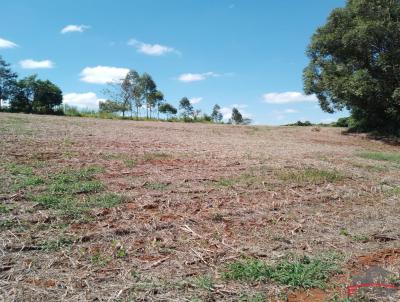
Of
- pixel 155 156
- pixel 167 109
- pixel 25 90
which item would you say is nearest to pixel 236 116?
pixel 167 109

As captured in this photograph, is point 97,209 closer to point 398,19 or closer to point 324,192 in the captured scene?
point 324,192

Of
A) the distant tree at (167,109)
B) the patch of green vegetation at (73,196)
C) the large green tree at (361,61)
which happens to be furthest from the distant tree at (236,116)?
the patch of green vegetation at (73,196)

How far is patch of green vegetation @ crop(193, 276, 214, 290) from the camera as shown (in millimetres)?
2729

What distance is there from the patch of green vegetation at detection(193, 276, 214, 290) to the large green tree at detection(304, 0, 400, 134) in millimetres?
14109

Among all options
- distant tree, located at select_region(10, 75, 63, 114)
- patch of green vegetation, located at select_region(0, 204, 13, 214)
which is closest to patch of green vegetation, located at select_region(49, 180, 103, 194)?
patch of green vegetation, located at select_region(0, 204, 13, 214)

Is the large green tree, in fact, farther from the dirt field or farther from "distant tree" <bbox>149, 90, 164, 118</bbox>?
"distant tree" <bbox>149, 90, 164, 118</bbox>

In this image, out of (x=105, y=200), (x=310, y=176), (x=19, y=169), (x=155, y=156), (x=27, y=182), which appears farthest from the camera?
(x=155, y=156)

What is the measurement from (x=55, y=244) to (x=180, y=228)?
4.24 feet

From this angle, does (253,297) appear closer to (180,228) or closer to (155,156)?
(180,228)

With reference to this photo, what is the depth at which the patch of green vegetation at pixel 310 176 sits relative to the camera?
647 cm

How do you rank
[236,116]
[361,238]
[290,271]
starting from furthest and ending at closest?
1. [236,116]
2. [361,238]
3. [290,271]

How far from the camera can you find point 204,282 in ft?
9.14

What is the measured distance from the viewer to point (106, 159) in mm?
7152

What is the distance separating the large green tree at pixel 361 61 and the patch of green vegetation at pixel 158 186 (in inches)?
476
